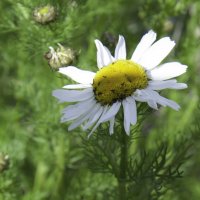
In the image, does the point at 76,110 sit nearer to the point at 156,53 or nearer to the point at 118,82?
the point at 118,82

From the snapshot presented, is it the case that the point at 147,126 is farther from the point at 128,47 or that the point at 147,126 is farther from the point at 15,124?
the point at 15,124

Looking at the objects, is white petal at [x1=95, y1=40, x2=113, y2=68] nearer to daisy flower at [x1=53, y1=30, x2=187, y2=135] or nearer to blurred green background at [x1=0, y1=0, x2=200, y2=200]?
daisy flower at [x1=53, y1=30, x2=187, y2=135]

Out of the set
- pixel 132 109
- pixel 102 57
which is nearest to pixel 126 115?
pixel 132 109

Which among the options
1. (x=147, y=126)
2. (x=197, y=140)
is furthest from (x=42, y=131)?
(x=147, y=126)

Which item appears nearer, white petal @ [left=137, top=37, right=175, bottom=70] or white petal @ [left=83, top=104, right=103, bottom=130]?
white petal @ [left=83, top=104, right=103, bottom=130]

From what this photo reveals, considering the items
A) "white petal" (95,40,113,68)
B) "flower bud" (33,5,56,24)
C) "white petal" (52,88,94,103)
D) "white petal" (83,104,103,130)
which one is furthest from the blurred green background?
"white petal" (83,104,103,130)

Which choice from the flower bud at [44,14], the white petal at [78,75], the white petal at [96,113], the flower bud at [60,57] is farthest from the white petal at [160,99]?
the flower bud at [44,14]
